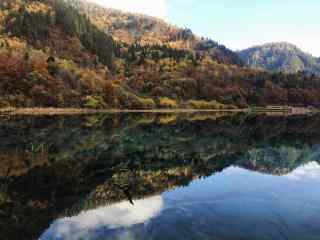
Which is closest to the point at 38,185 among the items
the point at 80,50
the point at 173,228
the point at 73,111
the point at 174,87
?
the point at 173,228

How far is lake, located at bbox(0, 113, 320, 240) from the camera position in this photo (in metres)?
15.9

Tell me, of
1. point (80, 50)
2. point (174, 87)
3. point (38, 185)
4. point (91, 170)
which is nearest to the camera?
point (38, 185)

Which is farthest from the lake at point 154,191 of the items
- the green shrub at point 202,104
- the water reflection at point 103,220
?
the green shrub at point 202,104

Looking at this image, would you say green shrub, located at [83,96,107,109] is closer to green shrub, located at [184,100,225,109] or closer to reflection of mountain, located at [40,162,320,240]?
green shrub, located at [184,100,225,109]

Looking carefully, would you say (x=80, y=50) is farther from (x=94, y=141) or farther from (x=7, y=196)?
(x=7, y=196)

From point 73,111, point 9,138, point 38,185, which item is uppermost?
point 38,185

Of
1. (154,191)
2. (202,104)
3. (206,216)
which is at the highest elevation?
(206,216)

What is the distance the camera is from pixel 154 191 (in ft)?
73.8

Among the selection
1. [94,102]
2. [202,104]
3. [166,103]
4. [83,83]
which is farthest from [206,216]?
[202,104]

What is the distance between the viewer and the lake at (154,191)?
1588 centimetres

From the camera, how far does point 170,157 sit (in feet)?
117

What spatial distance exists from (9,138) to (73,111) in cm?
7125

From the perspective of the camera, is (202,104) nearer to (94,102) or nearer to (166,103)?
(166,103)

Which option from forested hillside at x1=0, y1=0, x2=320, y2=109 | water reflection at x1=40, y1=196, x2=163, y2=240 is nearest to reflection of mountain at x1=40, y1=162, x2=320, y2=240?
water reflection at x1=40, y1=196, x2=163, y2=240
